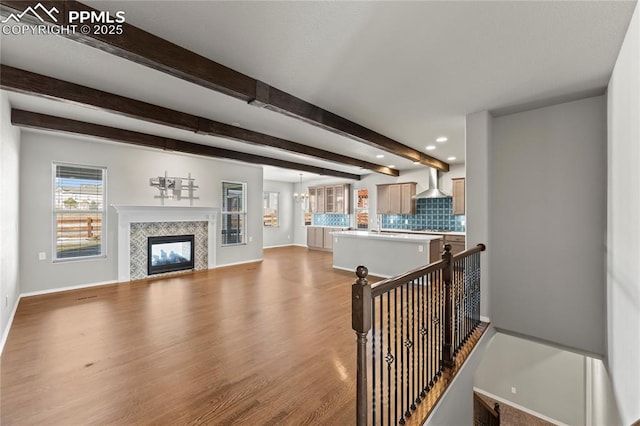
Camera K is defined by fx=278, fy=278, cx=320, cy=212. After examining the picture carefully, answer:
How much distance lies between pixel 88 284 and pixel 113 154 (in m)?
2.54

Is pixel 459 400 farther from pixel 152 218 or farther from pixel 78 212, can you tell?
pixel 78 212

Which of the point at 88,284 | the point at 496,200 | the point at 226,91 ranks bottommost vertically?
the point at 88,284

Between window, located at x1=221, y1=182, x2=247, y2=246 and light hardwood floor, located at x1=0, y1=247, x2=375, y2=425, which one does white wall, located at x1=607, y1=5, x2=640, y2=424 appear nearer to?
light hardwood floor, located at x1=0, y1=247, x2=375, y2=425

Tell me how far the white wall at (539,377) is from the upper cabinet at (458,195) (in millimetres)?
3201

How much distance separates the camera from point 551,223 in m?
3.53

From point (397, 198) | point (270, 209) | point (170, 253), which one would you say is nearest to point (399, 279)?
point (170, 253)

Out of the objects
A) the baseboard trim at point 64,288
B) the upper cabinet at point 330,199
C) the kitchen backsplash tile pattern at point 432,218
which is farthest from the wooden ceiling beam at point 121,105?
the upper cabinet at point 330,199

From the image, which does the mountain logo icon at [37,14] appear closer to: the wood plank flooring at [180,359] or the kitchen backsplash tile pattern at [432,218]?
the wood plank flooring at [180,359]

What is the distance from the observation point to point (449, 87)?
3.04m

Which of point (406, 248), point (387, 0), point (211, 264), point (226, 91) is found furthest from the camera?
point (211, 264)

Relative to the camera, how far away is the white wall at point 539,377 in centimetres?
470

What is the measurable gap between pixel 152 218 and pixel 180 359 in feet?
13.6

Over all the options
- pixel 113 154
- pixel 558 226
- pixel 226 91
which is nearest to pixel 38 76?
pixel 226 91

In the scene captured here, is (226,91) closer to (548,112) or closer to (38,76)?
(38,76)
